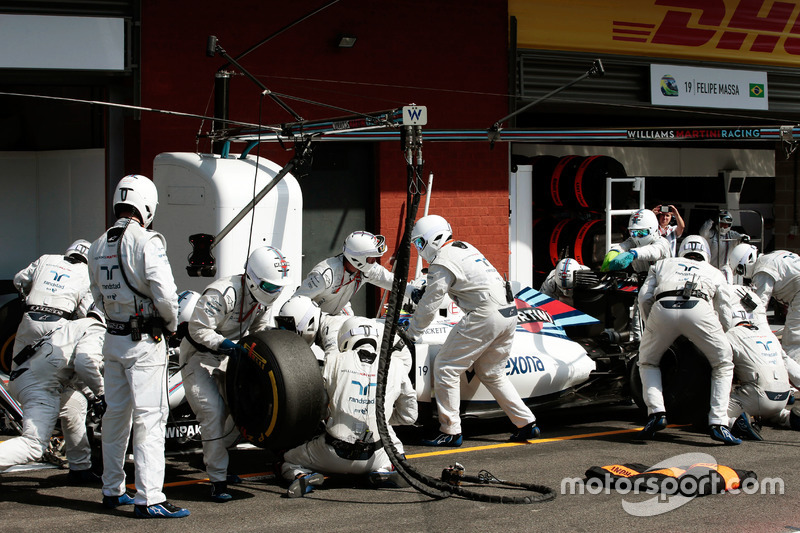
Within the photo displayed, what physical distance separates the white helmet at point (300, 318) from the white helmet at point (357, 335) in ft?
0.75

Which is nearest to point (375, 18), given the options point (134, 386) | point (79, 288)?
point (79, 288)

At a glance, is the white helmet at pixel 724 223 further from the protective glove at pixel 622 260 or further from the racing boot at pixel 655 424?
the racing boot at pixel 655 424

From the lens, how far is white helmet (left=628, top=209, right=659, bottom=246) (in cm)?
1120

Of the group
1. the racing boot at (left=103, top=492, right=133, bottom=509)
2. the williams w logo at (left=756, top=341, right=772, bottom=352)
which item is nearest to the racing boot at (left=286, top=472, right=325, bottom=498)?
the racing boot at (left=103, top=492, right=133, bottom=509)

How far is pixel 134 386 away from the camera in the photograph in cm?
605

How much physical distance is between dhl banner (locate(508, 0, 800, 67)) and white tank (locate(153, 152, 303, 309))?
224 inches

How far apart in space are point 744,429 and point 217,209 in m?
5.37

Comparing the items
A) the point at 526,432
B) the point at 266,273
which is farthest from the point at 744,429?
the point at 266,273

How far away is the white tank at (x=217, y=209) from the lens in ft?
31.9

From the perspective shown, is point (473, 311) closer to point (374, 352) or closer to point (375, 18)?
point (374, 352)

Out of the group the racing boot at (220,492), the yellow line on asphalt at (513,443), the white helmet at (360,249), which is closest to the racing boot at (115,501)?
the racing boot at (220,492)

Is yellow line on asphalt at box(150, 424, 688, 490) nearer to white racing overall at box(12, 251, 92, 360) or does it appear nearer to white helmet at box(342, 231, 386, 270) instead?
white racing overall at box(12, 251, 92, 360)

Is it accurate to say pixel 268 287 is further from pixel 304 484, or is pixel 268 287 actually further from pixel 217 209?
pixel 217 209

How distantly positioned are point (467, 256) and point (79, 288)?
125 inches
